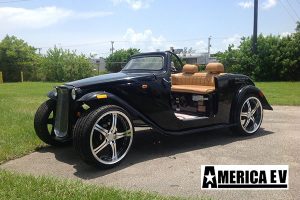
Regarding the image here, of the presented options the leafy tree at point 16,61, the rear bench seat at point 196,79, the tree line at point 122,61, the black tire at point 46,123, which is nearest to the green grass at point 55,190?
the black tire at point 46,123

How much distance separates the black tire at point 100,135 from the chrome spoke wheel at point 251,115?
2.60 meters

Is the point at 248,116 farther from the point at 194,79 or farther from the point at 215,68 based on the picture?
the point at 194,79

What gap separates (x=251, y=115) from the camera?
735 centimetres

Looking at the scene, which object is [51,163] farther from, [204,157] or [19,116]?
[19,116]

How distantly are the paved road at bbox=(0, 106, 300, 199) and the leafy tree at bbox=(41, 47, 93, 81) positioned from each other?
89.7 feet

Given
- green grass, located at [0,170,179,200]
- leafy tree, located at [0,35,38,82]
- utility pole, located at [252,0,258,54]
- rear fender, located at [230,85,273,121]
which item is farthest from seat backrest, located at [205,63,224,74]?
leafy tree, located at [0,35,38,82]

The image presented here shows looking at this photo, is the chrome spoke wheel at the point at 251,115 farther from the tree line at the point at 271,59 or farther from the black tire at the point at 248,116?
the tree line at the point at 271,59

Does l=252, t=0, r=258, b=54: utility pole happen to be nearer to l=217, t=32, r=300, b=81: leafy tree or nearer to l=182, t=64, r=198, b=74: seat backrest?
l=217, t=32, r=300, b=81: leafy tree

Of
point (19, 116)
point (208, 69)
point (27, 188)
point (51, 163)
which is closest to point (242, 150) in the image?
point (208, 69)

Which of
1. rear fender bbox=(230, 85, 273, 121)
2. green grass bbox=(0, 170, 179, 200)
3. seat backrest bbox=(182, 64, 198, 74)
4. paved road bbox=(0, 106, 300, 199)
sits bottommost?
paved road bbox=(0, 106, 300, 199)

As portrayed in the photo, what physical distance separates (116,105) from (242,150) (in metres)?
2.17

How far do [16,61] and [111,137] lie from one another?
1468 inches

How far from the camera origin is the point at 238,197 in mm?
4188

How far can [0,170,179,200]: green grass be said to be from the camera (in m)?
3.97
